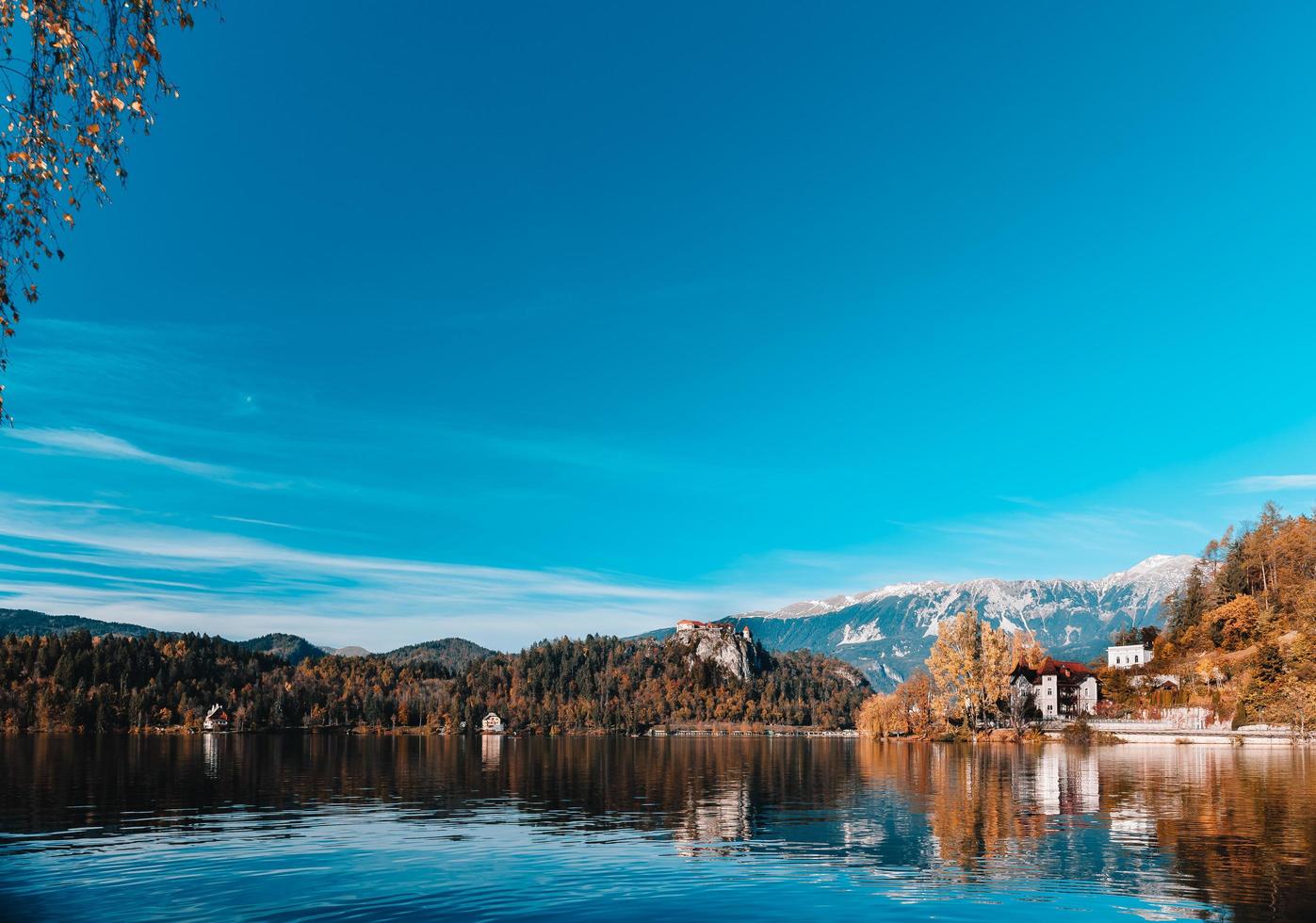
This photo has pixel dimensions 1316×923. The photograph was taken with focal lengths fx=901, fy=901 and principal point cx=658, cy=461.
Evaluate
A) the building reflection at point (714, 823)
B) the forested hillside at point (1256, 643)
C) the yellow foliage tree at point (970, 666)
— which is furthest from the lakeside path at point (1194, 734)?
the building reflection at point (714, 823)

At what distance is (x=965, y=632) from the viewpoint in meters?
180

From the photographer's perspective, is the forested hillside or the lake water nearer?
the lake water

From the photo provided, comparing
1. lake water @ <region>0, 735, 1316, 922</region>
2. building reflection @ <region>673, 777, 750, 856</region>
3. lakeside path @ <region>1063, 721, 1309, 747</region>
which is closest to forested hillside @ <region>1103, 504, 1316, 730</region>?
lakeside path @ <region>1063, 721, 1309, 747</region>

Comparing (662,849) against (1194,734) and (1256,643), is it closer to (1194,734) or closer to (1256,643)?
(1194,734)

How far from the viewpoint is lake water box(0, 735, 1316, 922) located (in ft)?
93.2

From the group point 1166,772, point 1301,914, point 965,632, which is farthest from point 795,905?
point 965,632

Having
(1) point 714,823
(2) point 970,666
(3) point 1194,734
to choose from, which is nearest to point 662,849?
(1) point 714,823

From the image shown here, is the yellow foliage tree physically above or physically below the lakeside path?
above

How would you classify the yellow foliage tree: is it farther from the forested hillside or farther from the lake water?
the lake water

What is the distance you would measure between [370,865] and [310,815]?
20.9 m

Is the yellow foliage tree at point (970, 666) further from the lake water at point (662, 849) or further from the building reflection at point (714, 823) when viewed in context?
the building reflection at point (714, 823)

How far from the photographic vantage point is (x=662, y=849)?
40375mm

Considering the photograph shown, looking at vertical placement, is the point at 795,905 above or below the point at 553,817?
above

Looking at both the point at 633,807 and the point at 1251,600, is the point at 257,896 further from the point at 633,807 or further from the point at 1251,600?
the point at 1251,600
